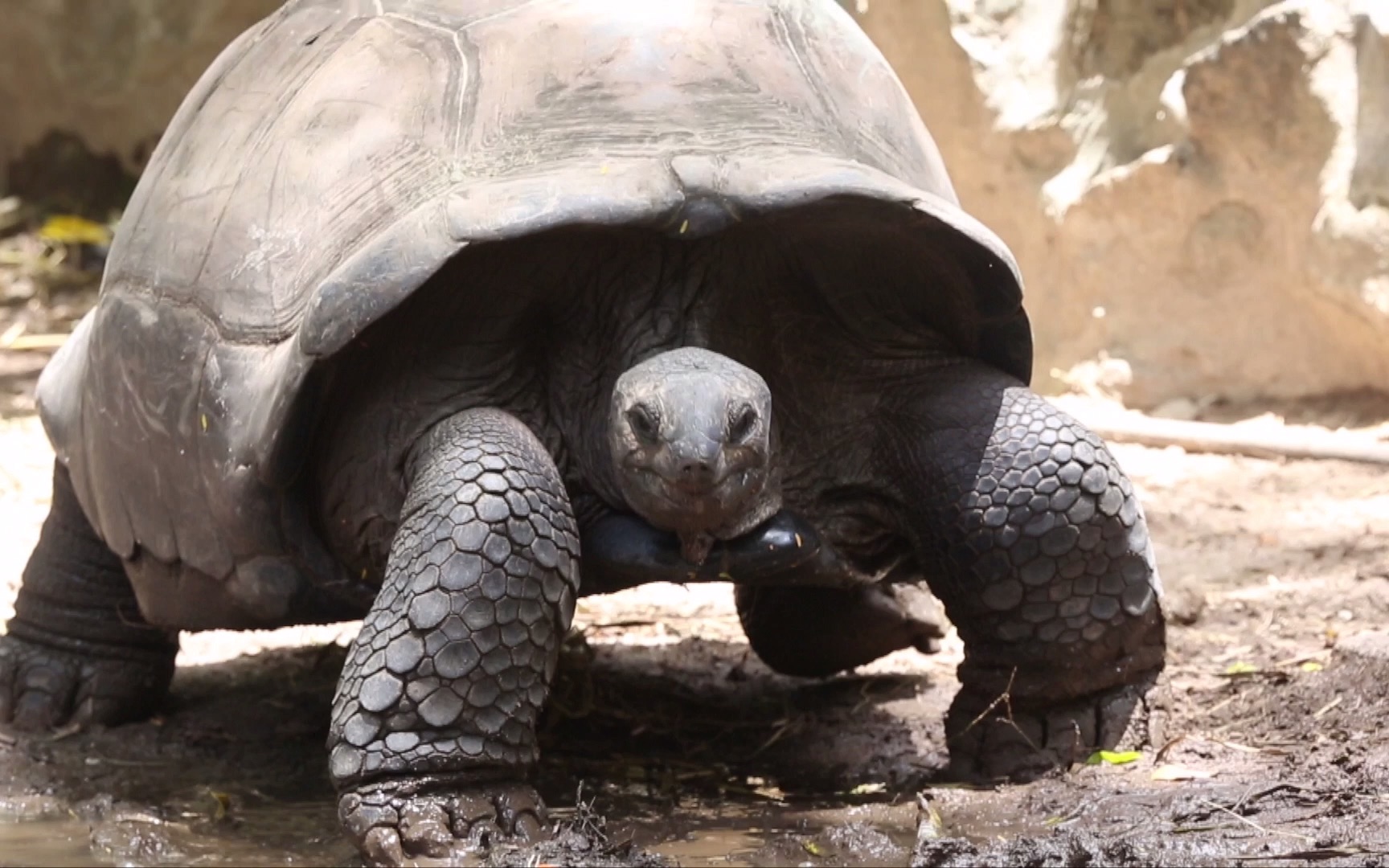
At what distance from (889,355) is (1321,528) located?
7.35 feet

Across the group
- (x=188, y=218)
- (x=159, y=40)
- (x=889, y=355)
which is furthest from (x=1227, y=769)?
(x=159, y=40)

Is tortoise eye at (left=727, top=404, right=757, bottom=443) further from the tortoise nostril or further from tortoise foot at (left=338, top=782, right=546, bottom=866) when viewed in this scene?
tortoise foot at (left=338, top=782, right=546, bottom=866)

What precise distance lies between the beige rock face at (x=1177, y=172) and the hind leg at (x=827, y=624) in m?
2.70

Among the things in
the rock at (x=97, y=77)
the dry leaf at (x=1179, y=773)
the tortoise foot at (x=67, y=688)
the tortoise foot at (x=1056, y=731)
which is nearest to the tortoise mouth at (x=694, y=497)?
the tortoise foot at (x=1056, y=731)

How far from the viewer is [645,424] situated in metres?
3.03

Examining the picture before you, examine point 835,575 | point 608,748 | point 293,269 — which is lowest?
point 608,748

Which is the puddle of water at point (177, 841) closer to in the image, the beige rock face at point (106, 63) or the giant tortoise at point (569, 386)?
the giant tortoise at point (569, 386)

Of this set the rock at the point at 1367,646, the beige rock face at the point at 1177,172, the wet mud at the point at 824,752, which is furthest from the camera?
the beige rock face at the point at 1177,172

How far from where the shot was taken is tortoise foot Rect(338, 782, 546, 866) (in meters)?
2.88

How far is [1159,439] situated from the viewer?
6.58m

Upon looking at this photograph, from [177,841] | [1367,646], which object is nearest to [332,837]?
[177,841]

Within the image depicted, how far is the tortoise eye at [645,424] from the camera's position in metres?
3.00

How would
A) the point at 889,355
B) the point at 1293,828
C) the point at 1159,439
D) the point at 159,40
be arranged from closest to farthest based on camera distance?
1. the point at 1293,828
2. the point at 889,355
3. the point at 1159,439
4. the point at 159,40

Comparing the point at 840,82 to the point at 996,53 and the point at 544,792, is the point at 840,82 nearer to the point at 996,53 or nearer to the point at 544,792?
the point at 544,792
